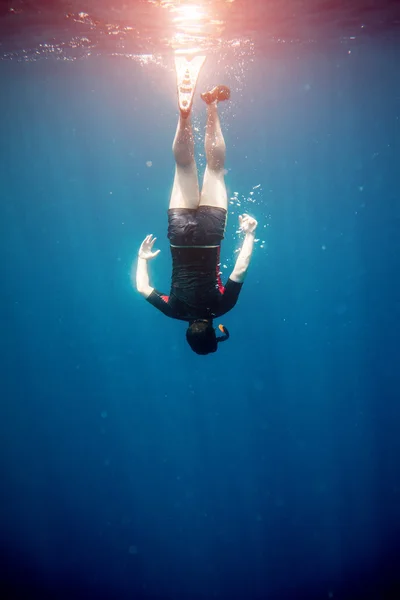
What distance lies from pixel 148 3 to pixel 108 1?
2.27 ft

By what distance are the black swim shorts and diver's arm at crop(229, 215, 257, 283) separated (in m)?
0.33

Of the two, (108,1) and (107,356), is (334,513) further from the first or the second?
(108,1)

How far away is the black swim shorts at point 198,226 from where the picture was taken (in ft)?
14.5

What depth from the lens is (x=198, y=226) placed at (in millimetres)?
4422

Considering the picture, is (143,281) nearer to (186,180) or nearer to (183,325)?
(186,180)

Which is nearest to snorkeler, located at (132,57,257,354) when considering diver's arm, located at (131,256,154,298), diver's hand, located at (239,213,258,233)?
diver's hand, located at (239,213,258,233)

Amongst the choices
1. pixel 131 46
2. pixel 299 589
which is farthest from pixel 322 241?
pixel 299 589

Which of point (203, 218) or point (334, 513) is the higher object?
point (203, 218)

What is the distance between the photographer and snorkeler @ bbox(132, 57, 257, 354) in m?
4.40

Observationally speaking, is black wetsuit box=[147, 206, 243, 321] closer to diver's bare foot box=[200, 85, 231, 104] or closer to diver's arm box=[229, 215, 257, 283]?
diver's arm box=[229, 215, 257, 283]

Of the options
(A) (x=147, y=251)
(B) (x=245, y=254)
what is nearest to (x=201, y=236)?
(B) (x=245, y=254)

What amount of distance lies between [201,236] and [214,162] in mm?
1133

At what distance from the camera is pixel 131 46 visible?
7.23m

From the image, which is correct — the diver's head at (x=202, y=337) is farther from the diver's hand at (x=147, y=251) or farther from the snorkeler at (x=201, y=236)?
the diver's hand at (x=147, y=251)
